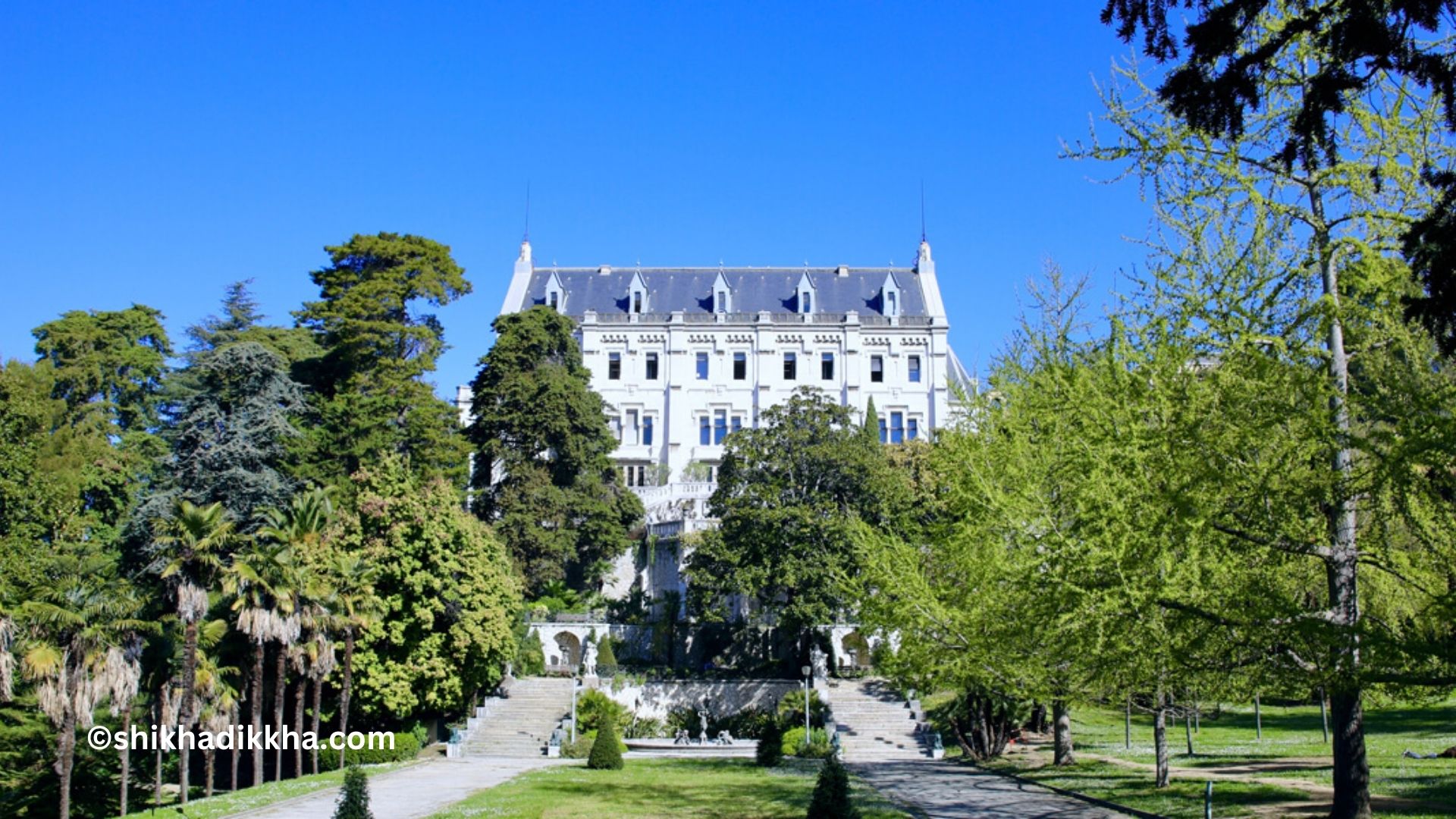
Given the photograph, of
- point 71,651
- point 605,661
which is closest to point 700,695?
point 605,661

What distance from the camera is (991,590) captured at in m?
20.2

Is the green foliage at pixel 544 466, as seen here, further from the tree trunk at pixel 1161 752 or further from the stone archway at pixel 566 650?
the tree trunk at pixel 1161 752

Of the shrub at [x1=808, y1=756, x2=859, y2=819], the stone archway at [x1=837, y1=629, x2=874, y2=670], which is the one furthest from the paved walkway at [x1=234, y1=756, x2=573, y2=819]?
the stone archway at [x1=837, y1=629, x2=874, y2=670]

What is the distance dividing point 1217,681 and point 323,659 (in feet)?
76.5

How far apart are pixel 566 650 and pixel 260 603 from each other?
880 inches

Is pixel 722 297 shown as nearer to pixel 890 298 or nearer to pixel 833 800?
pixel 890 298

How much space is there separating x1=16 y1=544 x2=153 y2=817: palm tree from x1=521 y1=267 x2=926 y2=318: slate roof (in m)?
50.5

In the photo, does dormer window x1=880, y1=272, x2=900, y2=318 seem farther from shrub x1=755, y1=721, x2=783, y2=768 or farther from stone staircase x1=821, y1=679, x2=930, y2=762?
shrub x1=755, y1=721, x2=783, y2=768

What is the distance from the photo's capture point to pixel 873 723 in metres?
39.8

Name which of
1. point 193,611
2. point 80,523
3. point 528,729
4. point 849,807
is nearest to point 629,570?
point 528,729

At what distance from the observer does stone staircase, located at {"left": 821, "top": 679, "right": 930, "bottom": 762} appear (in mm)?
36812

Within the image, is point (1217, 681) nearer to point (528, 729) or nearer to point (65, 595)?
point (65, 595)

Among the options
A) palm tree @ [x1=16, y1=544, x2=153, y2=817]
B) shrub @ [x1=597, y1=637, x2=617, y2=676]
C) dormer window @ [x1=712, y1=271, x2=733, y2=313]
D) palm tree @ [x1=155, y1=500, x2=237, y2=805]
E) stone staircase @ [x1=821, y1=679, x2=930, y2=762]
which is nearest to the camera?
palm tree @ [x1=16, y1=544, x2=153, y2=817]

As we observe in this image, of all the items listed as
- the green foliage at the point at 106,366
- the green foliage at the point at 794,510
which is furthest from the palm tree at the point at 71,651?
the green foliage at the point at 106,366
